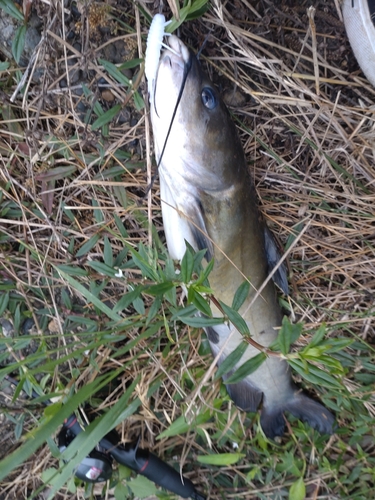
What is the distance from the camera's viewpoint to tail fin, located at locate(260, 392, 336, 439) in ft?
6.79

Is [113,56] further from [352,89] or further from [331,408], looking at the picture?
[331,408]

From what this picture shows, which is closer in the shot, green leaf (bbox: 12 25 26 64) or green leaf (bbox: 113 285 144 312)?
green leaf (bbox: 113 285 144 312)

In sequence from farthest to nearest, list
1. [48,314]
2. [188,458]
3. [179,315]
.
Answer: [188,458] → [48,314] → [179,315]

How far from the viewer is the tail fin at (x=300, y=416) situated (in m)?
2.07

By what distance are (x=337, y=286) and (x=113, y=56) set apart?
1.54 meters

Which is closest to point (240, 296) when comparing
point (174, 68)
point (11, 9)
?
point (174, 68)

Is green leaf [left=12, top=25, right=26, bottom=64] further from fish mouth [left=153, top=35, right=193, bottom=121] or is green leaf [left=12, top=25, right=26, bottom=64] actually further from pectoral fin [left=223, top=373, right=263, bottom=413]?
pectoral fin [left=223, top=373, right=263, bottom=413]

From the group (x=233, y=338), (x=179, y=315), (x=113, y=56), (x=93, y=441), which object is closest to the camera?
(x=93, y=441)

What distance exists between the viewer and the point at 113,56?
1.79 m

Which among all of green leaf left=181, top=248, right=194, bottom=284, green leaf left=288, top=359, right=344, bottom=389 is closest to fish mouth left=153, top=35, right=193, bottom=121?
green leaf left=181, top=248, right=194, bottom=284

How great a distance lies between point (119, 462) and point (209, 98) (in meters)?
1.77

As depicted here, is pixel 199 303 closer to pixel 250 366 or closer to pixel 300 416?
pixel 250 366

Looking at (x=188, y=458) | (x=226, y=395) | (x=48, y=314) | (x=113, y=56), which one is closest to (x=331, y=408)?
(x=226, y=395)

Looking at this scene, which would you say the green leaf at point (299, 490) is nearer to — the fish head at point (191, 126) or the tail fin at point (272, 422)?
the tail fin at point (272, 422)
